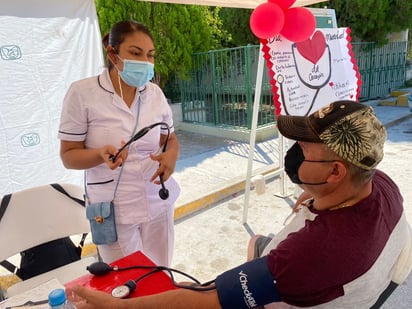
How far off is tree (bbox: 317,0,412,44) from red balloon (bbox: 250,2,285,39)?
858 centimetres

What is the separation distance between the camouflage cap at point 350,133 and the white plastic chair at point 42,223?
4.67 ft

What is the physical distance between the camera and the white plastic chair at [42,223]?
175 centimetres

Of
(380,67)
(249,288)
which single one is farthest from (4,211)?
(380,67)

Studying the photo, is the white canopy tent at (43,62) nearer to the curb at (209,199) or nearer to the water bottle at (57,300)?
the curb at (209,199)

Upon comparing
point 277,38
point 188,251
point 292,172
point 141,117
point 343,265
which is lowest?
point 188,251

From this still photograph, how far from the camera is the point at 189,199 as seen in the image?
3.74m

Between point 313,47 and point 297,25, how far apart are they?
1.43 ft

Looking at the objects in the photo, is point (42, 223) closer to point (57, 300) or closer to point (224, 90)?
point (57, 300)

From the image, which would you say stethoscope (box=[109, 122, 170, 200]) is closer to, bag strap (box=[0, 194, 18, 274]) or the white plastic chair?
the white plastic chair

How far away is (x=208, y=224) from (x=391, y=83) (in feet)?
35.5

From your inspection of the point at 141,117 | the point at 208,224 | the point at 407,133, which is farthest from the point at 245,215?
the point at 407,133

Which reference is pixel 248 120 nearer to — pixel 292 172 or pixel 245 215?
pixel 245 215

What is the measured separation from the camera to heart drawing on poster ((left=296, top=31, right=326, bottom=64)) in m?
2.95

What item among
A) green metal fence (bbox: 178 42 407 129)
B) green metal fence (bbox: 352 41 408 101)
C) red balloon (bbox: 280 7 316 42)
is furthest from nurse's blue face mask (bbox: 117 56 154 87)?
green metal fence (bbox: 352 41 408 101)
